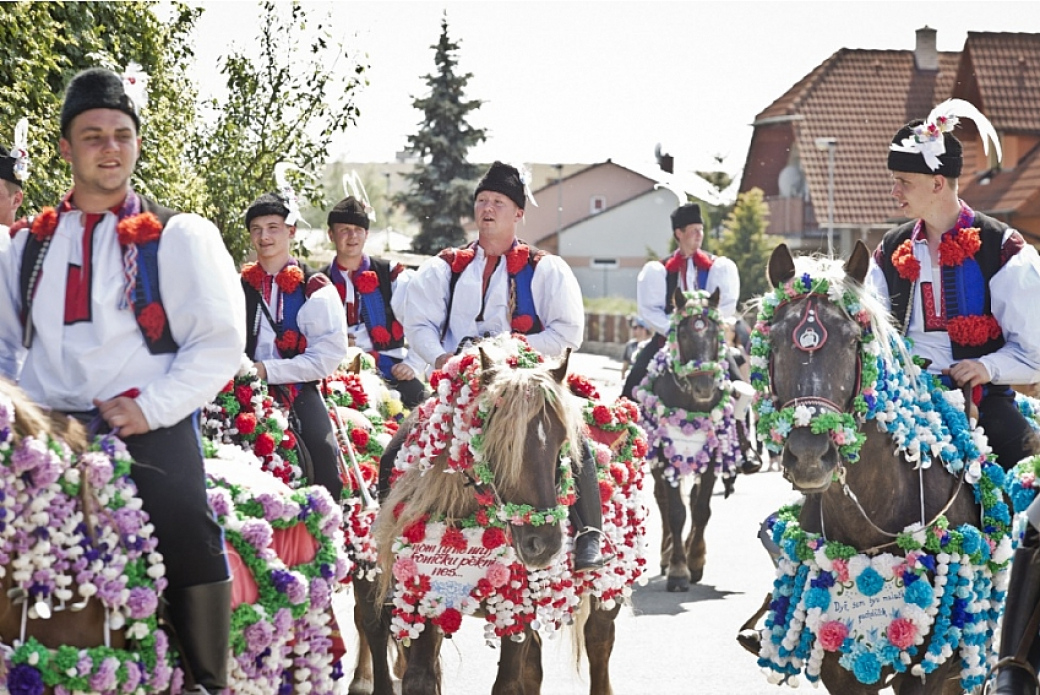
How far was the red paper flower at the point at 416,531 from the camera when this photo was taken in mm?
7465

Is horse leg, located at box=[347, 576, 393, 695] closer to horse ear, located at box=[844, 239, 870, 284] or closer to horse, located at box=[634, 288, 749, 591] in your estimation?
horse ear, located at box=[844, 239, 870, 284]

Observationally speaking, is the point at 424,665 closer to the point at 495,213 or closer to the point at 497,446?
the point at 497,446

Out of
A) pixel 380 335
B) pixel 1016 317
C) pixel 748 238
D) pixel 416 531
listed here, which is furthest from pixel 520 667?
pixel 748 238

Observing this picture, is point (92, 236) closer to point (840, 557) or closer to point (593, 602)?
point (840, 557)

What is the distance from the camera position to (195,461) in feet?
17.4

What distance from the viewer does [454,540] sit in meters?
7.41

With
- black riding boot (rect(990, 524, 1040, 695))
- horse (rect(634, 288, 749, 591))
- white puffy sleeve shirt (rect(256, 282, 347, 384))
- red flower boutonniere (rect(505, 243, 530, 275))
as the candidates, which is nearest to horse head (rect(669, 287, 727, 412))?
horse (rect(634, 288, 749, 591))

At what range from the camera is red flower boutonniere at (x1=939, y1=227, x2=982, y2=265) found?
23.6 ft

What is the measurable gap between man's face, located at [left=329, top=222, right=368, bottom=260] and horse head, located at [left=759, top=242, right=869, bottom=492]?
5.58 m

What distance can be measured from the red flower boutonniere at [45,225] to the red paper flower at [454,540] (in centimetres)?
275

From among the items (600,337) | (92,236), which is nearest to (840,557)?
(92,236)

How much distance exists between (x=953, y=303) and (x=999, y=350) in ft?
1.01

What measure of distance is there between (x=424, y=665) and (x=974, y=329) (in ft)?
9.78

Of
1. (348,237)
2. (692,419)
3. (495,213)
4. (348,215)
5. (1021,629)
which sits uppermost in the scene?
(348,215)
